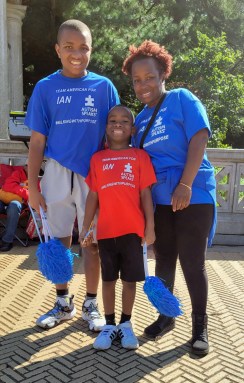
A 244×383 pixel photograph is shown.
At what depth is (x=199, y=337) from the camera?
2729 mm

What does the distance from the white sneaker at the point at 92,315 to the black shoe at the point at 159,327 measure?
0.34 m

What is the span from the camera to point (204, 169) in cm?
270

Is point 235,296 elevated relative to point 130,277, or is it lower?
lower

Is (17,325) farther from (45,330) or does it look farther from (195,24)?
(195,24)

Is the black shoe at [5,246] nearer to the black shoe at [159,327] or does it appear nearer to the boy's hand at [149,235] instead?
the black shoe at [159,327]

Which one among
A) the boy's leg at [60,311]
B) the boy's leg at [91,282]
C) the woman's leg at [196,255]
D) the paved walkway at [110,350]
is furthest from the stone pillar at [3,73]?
the woman's leg at [196,255]

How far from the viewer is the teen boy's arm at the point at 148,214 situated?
2.69m

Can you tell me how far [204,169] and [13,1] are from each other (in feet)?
25.3

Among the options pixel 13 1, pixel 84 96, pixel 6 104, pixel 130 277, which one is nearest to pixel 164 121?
pixel 84 96

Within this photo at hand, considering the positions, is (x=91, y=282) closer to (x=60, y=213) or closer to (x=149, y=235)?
(x=60, y=213)

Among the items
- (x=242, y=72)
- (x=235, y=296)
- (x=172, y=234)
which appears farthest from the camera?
(x=242, y=72)

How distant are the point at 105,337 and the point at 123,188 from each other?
101cm

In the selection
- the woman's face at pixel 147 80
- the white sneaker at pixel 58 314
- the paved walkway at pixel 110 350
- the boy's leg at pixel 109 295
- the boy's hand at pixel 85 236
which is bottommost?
the paved walkway at pixel 110 350

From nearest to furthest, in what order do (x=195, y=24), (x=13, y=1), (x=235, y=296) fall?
(x=235, y=296), (x=13, y=1), (x=195, y=24)
